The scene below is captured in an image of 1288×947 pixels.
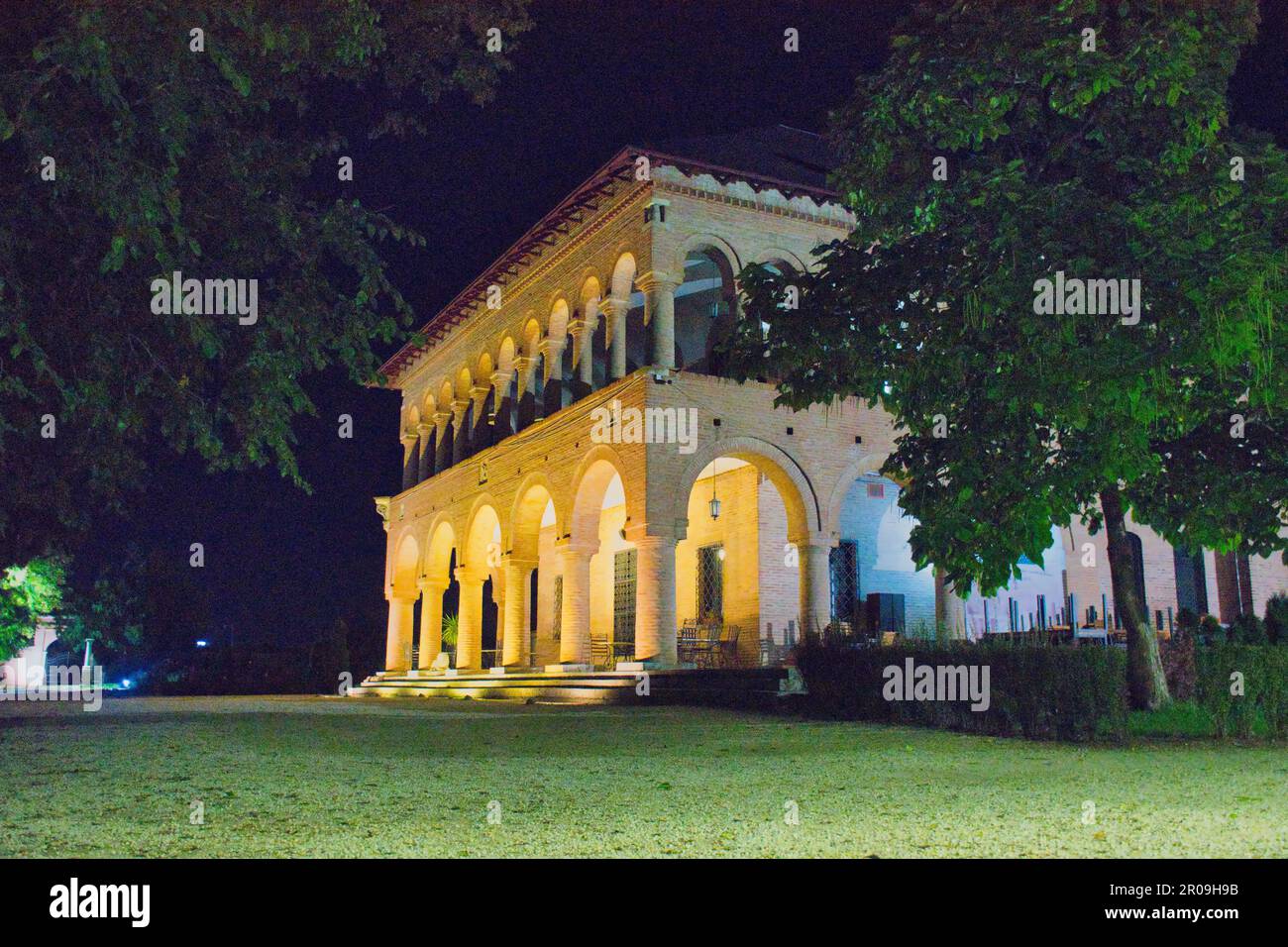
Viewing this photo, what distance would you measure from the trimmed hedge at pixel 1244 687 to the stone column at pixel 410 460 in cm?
2527

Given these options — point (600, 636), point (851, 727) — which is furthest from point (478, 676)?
point (851, 727)

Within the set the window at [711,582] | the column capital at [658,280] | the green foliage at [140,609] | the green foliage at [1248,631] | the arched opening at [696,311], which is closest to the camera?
the green foliage at [1248,631]

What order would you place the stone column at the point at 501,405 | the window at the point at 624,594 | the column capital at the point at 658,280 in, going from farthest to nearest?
the stone column at the point at 501,405
the window at the point at 624,594
the column capital at the point at 658,280

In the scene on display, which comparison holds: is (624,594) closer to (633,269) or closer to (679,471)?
(679,471)

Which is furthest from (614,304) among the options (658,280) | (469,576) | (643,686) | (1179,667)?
(1179,667)

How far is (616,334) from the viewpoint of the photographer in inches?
822

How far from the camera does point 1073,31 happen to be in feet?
29.8

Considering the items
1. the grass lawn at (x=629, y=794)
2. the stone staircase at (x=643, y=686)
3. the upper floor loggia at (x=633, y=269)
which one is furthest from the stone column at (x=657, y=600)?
Result: the grass lawn at (x=629, y=794)

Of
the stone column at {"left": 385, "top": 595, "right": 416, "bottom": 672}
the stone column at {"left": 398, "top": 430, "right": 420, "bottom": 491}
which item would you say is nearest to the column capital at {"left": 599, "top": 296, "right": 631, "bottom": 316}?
the stone column at {"left": 398, "top": 430, "right": 420, "bottom": 491}

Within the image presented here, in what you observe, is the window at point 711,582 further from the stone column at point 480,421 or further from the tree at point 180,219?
the tree at point 180,219

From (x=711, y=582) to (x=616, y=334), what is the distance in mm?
5980

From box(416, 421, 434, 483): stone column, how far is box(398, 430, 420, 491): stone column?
53cm

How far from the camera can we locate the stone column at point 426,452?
31.4 meters

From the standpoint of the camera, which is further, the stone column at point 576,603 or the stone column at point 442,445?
the stone column at point 442,445
